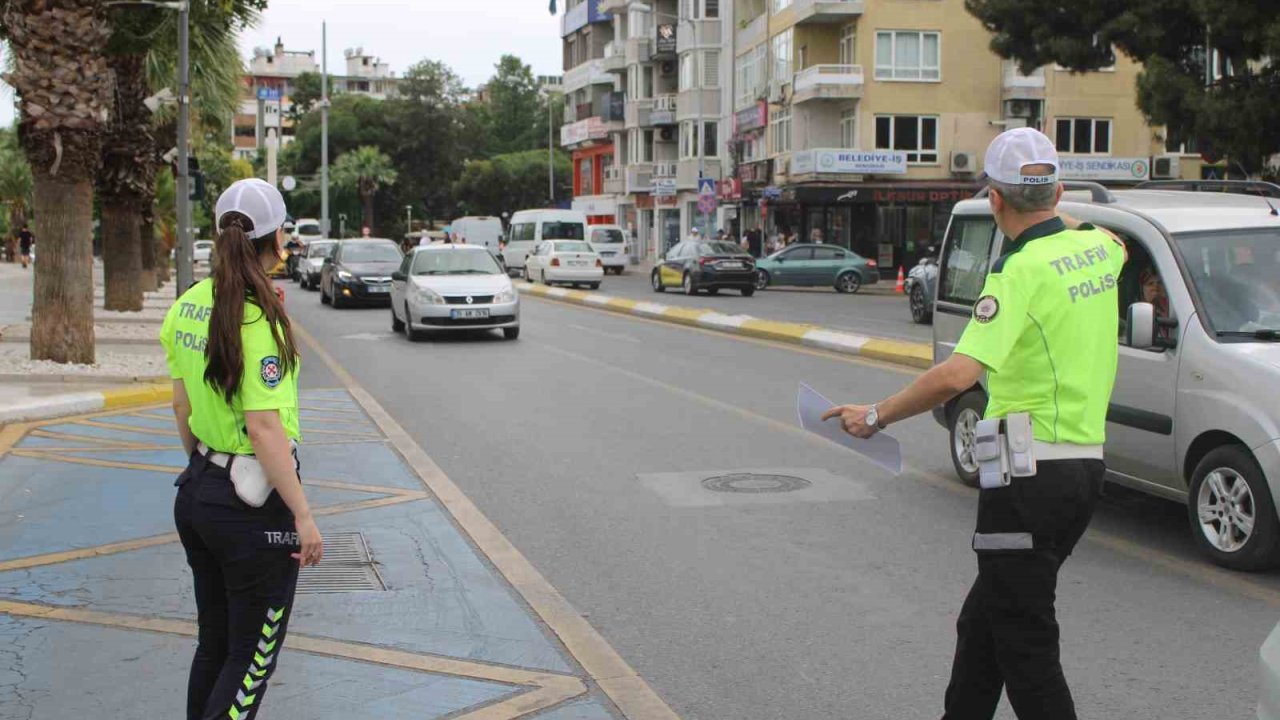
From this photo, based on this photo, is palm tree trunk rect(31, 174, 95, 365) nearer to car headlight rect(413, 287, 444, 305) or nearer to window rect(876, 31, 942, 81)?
car headlight rect(413, 287, 444, 305)

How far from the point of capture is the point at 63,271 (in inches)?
608

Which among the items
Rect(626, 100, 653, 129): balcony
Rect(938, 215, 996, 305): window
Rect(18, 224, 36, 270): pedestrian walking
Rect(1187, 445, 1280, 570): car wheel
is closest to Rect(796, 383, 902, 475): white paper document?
Rect(1187, 445, 1280, 570): car wheel

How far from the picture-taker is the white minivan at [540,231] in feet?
171

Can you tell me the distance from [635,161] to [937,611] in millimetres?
69702

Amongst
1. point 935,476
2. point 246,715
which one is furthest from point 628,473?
point 246,715

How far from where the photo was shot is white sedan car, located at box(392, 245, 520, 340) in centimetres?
2152

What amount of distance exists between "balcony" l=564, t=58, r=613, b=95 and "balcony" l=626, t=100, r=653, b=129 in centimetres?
728

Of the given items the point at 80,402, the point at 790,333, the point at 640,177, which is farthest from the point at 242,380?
the point at 640,177

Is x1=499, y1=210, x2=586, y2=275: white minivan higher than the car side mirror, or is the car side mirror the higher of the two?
x1=499, y1=210, x2=586, y2=275: white minivan

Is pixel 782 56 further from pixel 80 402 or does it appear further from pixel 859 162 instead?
pixel 80 402

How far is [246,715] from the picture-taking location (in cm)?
395

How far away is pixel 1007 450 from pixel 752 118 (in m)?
55.1

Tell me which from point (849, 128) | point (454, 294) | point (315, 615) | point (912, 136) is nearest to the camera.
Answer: point (315, 615)

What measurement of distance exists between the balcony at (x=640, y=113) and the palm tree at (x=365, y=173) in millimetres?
30107
